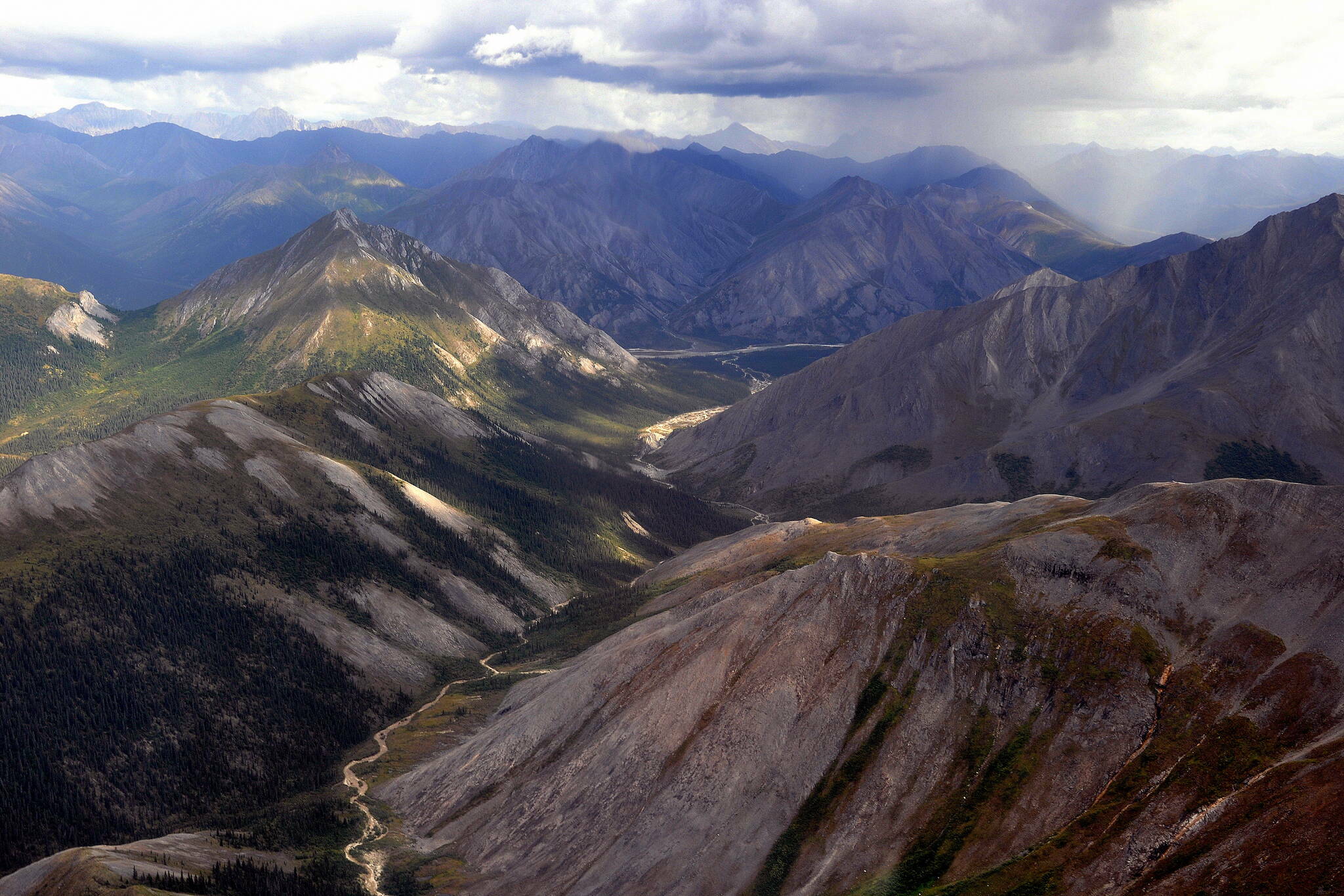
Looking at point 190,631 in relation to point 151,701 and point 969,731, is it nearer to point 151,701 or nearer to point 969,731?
point 151,701

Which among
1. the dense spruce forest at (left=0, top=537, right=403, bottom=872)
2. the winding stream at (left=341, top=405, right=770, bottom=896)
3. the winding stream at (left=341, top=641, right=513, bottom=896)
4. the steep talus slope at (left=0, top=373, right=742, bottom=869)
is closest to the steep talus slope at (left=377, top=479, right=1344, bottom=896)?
the winding stream at (left=341, top=405, right=770, bottom=896)

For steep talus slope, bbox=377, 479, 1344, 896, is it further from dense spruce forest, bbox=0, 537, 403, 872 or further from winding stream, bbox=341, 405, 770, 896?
dense spruce forest, bbox=0, 537, 403, 872

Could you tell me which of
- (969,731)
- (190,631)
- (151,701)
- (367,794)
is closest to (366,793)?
(367,794)

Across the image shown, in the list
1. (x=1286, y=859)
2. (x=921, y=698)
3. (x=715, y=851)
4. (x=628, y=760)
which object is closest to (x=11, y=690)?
(x=628, y=760)

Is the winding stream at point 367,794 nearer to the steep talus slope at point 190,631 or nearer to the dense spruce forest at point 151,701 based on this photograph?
the steep talus slope at point 190,631

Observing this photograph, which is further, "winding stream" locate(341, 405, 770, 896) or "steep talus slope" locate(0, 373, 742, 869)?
"steep talus slope" locate(0, 373, 742, 869)

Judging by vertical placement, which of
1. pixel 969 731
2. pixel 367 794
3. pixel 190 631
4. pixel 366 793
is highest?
pixel 969 731

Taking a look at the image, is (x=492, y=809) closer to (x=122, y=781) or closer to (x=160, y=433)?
(x=122, y=781)
